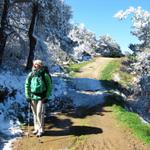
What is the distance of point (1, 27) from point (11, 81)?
11.5ft

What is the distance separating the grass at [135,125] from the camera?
16.6 m

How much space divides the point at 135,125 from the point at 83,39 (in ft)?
240

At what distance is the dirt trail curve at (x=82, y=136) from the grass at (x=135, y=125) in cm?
30

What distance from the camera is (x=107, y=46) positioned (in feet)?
289

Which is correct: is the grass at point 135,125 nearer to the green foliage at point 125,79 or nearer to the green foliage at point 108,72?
the green foliage at point 108,72

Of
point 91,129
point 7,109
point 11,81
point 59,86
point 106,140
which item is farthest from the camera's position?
point 59,86

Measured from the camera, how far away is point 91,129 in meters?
17.1

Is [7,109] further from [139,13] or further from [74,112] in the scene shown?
[139,13]

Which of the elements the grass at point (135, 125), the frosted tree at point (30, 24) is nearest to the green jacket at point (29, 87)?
the grass at point (135, 125)

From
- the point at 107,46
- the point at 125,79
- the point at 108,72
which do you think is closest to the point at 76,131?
the point at 125,79

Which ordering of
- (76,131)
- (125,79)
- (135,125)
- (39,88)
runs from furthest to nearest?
(125,79) < (135,125) < (76,131) < (39,88)

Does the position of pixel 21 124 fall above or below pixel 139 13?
below

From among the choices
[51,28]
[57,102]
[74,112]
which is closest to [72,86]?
[51,28]

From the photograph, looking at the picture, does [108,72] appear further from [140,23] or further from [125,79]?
[140,23]
